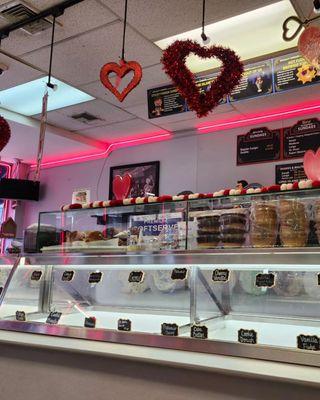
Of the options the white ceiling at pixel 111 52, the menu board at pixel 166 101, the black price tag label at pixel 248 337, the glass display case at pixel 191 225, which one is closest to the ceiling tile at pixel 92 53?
the white ceiling at pixel 111 52

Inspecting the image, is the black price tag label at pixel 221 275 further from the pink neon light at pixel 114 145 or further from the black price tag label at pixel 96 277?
the pink neon light at pixel 114 145

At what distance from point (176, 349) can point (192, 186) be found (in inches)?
159

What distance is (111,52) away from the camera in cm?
388

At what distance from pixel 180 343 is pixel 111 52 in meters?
2.91

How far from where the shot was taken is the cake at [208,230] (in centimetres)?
194

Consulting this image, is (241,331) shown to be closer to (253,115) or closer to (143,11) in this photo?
(143,11)

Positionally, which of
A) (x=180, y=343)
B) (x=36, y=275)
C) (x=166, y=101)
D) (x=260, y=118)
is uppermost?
(x=260, y=118)

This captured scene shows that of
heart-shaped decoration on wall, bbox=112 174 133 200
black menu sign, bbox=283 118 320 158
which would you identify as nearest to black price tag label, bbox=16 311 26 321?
heart-shaped decoration on wall, bbox=112 174 133 200

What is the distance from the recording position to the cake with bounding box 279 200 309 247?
5.65 feet

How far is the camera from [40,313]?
2.51m

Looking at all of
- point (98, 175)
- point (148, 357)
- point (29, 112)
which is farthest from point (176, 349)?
point (98, 175)

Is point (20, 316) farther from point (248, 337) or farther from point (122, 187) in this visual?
point (248, 337)

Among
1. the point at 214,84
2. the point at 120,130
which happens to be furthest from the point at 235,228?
the point at 120,130

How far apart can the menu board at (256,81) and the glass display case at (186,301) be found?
6.94 feet
